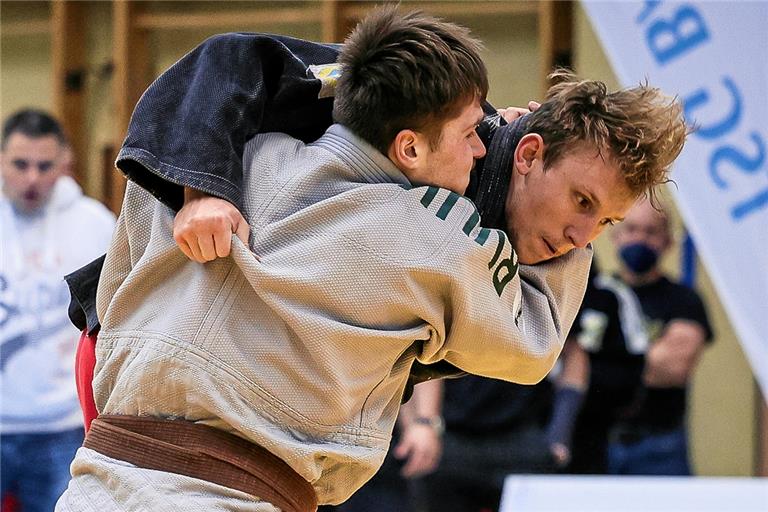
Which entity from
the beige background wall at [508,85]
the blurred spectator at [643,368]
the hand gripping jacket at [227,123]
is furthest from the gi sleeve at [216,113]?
the beige background wall at [508,85]

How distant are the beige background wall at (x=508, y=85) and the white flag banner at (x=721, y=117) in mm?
2381

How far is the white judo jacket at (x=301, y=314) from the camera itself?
1597 millimetres

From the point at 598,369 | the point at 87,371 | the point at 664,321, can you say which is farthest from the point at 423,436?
the point at 87,371

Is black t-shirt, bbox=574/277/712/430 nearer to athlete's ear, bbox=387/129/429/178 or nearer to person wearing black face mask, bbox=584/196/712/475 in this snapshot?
person wearing black face mask, bbox=584/196/712/475

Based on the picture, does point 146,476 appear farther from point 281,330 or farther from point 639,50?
point 639,50

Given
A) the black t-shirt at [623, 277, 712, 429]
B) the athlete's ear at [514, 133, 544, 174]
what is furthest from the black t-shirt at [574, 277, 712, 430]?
the athlete's ear at [514, 133, 544, 174]

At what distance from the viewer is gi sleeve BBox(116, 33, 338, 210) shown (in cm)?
163

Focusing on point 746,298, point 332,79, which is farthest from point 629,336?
point 332,79

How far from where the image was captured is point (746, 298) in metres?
3.65

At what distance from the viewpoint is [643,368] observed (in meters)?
4.74

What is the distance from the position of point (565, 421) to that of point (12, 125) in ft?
8.48

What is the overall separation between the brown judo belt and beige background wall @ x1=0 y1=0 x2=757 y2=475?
15.4ft

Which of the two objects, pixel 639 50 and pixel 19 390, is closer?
pixel 639 50

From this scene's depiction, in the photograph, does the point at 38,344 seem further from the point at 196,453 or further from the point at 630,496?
the point at 196,453
